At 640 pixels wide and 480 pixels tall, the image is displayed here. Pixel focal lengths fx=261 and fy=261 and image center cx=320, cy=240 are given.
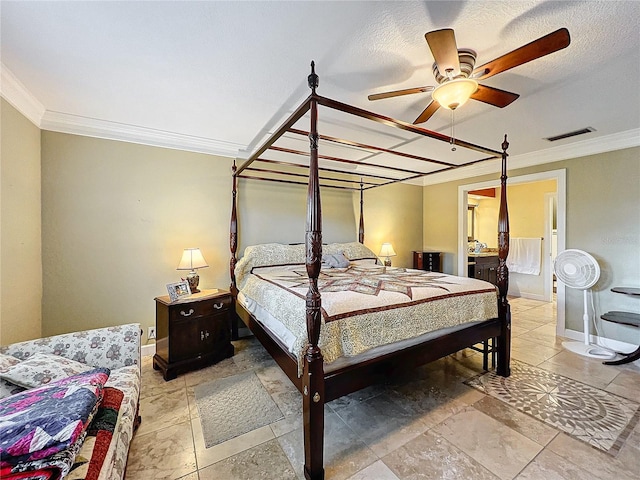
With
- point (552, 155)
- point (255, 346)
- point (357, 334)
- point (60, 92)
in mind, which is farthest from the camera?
point (552, 155)

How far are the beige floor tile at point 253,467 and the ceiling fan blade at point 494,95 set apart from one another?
2590mm

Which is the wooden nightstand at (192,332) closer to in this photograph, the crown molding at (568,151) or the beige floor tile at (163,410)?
the beige floor tile at (163,410)

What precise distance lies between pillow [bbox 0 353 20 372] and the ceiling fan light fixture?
9.22 ft

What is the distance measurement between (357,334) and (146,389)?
200cm

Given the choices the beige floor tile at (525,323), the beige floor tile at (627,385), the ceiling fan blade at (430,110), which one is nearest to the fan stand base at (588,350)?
the beige floor tile at (627,385)

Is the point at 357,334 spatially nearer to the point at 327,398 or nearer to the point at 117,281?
the point at 327,398

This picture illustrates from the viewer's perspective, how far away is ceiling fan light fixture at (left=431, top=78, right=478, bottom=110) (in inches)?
62.1

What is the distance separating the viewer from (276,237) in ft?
12.4

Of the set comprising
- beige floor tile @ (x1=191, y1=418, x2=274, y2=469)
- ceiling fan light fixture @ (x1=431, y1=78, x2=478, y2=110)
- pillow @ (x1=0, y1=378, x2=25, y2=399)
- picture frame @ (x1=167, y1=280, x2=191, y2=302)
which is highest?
ceiling fan light fixture @ (x1=431, y1=78, x2=478, y2=110)

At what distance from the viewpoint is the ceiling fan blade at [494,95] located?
5.57 feet

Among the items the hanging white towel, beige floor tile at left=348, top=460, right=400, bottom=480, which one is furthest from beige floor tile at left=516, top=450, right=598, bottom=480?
the hanging white towel

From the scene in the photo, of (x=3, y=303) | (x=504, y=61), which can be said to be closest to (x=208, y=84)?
(x=504, y=61)

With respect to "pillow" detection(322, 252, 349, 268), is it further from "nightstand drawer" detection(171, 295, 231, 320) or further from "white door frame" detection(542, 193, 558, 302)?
"white door frame" detection(542, 193, 558, 302)

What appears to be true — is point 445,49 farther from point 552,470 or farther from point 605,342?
point 605,342
